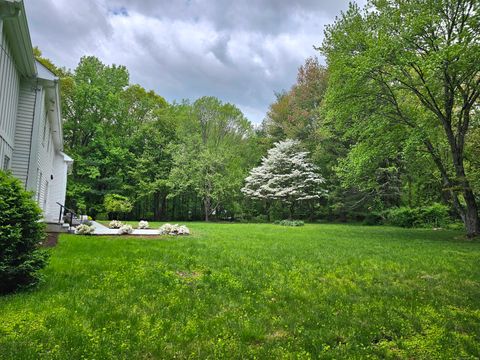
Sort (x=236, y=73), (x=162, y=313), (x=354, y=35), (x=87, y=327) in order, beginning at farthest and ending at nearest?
(x=236, y=73)
(x=354, y=35)
(x=162, y=313)
(x=87, y=327)

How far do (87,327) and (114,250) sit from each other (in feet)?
15.2

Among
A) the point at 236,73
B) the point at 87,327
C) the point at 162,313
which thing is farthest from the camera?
the point at 236,73

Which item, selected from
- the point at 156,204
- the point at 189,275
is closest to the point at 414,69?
the point at 189,275

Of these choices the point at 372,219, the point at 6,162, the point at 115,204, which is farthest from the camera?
the point at 372,219

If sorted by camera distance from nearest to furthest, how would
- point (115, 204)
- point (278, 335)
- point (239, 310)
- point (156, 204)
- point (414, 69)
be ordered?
point (278, 335) < point (239, 310) < point (414, 69) < point (115, 204) < point (156, 204)

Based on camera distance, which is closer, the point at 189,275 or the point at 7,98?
the point at 189,275

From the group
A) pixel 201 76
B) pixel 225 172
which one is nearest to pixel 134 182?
pixel 225 172

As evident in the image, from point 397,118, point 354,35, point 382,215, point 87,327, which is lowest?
point 87,327

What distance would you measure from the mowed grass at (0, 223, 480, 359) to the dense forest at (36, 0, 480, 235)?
8.49m

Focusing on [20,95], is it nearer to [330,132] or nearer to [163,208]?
[330,132]

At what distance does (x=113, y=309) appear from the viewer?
390 centimetres

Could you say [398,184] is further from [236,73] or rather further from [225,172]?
[236,73]

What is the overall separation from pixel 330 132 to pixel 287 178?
5.14m

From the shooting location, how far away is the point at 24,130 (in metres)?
9.80
